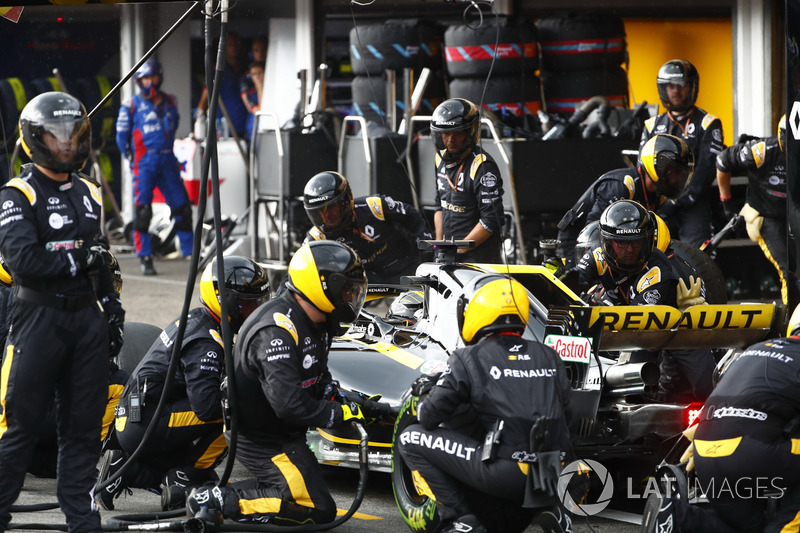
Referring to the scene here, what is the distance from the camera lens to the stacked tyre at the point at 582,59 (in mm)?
12008

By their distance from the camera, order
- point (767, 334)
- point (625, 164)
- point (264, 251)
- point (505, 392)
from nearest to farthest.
Result: point (505, 392) < point (767, 334) < point (625, 164) < point (264, 251)

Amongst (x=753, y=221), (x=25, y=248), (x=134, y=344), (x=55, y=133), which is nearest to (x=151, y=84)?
(x=134, y=344)

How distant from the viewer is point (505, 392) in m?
5.24

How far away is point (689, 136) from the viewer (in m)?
9.55

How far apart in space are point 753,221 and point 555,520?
5.03m

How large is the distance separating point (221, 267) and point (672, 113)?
497 centimetres

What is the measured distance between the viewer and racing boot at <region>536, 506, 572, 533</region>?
16.9 feet

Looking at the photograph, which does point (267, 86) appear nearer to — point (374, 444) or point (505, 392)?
point (374, 444)

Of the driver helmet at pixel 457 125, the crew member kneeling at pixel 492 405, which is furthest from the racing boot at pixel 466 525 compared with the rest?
the driver helmet at pixel 457 125

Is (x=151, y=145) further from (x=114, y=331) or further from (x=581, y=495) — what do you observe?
(x=581, y=495)

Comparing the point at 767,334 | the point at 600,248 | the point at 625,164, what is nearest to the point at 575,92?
the point at 625,164

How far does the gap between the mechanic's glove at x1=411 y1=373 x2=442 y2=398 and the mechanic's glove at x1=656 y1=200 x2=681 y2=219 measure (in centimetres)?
423

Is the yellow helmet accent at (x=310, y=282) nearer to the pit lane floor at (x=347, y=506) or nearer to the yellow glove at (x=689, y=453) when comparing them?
the pit lane floor at (x=347, y=506)

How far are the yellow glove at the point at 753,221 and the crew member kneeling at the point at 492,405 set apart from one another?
4578 mm
